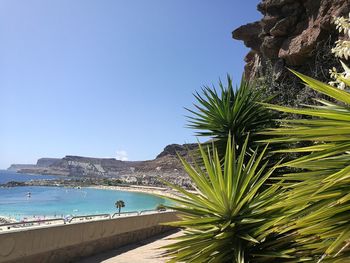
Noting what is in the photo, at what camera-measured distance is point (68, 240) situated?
892 cm

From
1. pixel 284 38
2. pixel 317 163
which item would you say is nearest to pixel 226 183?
pixel 317 163

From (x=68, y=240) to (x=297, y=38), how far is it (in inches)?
456

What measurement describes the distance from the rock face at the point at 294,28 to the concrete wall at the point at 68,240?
313 inches

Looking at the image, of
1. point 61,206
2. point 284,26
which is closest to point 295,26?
point 284,26

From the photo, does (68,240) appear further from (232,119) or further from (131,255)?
(232,119)

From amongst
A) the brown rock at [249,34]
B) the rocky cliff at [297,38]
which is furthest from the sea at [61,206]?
the rocky cliff at [297,38]

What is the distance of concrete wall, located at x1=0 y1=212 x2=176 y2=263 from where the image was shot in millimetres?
7371

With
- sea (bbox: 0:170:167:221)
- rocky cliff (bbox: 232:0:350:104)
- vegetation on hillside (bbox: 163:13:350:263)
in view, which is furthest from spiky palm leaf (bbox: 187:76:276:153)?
sea (bbox: 0:170:167:221)

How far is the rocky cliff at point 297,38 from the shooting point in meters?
13.6

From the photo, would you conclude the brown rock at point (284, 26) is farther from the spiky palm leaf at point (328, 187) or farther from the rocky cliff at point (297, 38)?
the spiky palm leaf at point (328, 187)

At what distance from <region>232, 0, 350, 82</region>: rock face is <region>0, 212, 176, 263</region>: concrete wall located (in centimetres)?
796

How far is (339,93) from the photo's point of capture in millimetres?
2271

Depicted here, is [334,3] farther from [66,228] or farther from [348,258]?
[348,258]

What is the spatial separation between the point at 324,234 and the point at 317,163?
417mm
